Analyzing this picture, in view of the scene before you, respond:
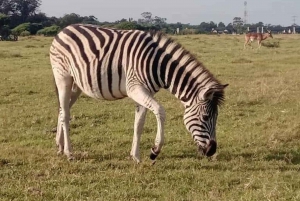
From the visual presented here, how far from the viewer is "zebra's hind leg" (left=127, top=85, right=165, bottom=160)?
18.8 ft

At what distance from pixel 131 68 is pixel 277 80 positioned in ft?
28.9

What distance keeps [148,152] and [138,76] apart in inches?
51.6

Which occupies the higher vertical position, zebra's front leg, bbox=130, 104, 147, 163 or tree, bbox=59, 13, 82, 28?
tree, bbox=59, 13, 82, 28

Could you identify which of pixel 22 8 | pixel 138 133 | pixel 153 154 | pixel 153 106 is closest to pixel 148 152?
pixel 138 133

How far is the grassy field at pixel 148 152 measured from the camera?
16.0ft

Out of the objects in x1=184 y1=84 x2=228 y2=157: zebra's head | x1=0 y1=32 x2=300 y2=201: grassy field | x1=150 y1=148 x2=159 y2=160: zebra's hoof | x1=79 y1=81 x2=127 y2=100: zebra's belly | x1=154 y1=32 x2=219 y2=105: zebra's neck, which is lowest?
x1=0 y1=32 x2=300 y2=201: grassy field

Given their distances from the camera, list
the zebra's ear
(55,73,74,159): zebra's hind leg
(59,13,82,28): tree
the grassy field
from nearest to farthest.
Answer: the grassy field
the zebra's ear
(55,73,74,159): zebra's hind leg
(59,13,82,28): tree

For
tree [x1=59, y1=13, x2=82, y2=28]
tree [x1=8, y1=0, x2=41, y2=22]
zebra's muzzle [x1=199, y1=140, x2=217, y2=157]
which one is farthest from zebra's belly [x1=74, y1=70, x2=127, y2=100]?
tree [x1=8, y1=0, x2=41, y2=22]

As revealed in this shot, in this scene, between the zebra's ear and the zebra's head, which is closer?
the zebra's ear

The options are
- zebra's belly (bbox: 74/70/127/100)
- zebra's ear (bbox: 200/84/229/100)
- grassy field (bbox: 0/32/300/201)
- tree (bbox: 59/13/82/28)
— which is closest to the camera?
grassy field (bbox: 0/32/300/201)

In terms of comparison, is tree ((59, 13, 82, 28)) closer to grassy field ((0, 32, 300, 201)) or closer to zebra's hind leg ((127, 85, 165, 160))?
grassy field ((0, 32, 300, 201))

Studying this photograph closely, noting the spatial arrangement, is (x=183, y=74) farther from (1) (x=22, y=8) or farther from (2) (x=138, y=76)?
(1) (x=22, y=8)

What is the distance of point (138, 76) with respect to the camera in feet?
19.6

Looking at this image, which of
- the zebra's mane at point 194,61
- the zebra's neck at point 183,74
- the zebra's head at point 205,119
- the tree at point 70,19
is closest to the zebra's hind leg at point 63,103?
the zebra's mane at point 194,61
